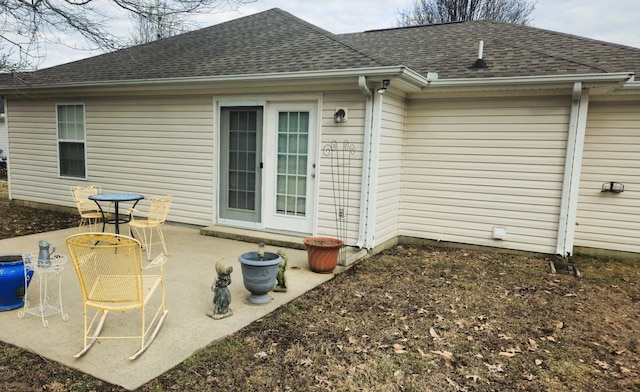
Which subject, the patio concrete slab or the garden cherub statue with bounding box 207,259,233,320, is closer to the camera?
the patio concrete slab

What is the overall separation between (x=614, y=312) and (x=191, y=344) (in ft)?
13.2

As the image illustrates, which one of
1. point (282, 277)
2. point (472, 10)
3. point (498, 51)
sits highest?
point (472, 10)

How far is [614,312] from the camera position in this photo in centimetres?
429

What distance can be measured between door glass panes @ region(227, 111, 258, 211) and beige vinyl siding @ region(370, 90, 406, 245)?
6.50 ft

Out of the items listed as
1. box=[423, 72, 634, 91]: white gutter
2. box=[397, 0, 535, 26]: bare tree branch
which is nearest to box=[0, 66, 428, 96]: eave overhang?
box=[423, 72, 634, 91]: white gutter

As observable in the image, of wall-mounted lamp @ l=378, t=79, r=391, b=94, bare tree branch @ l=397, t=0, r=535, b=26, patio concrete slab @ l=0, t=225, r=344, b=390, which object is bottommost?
patio concrete slab @ l=0, t=225, r=344, b=390

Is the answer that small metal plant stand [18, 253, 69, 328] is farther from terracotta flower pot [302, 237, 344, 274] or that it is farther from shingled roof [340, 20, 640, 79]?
shingled roof [340, 20, 640, 79]

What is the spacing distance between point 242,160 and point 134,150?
2406mm

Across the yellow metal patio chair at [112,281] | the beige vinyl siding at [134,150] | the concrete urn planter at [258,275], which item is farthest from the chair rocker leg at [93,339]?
the beige vinyl siding at [134,150]

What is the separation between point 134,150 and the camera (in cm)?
789

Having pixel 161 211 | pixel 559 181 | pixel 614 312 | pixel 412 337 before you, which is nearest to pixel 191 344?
pixel 412 337

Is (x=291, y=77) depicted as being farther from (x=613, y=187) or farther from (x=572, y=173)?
(x=613, y=187)

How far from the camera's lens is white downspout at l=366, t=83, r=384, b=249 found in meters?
5.70

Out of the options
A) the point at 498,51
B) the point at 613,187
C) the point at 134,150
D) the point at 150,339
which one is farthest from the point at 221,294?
the point at 498,51
